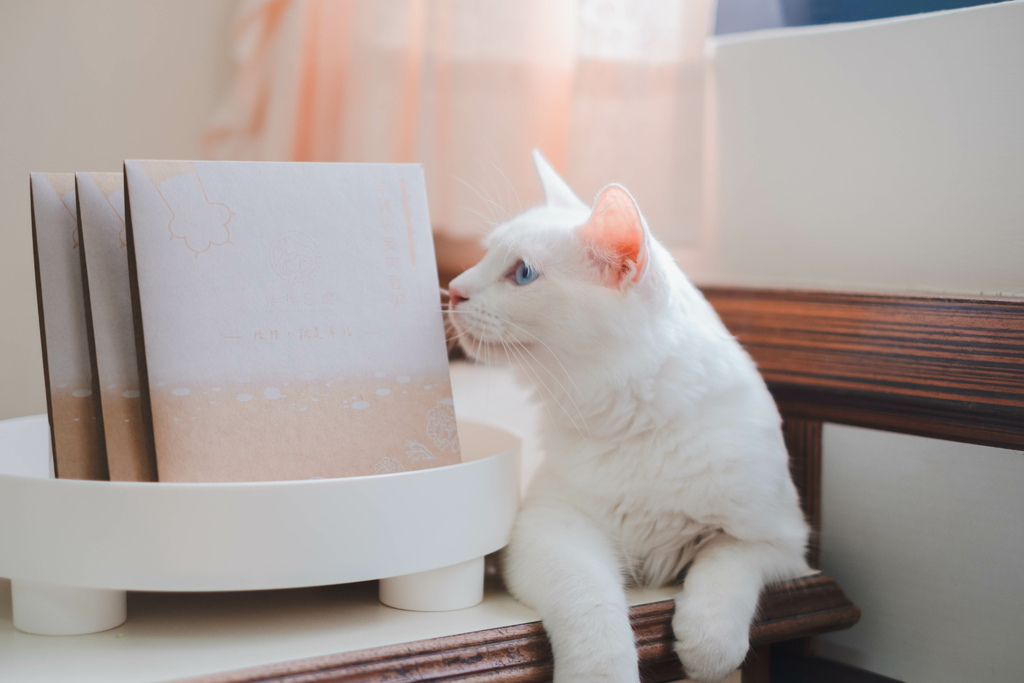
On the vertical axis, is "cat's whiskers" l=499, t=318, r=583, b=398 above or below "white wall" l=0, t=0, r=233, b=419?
below

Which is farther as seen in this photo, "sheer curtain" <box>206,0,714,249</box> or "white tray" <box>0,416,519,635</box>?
"sheer curtain" <box>206,0,714,249</box>

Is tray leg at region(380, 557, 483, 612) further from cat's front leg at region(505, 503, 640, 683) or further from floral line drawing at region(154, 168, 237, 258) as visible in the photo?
floral line drawing at region(154, 168, 237, 258)

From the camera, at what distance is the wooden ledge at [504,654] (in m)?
0.55

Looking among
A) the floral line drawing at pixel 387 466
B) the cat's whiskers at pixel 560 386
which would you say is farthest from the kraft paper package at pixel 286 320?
the cat's whiskers at pixel 560 386

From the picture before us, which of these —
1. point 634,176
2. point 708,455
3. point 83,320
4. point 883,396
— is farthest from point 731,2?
point 83,320

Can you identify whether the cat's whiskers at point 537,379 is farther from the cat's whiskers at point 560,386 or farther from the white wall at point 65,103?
the white wall at point 65,103

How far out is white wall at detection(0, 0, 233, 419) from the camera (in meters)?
0.83

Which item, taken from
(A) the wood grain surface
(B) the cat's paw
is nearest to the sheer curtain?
(A) the wood grain surface

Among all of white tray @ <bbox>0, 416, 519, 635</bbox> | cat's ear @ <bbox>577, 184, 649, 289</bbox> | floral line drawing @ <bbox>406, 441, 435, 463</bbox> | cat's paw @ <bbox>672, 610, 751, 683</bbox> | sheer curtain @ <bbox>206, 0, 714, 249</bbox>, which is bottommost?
cat's paw @ <bbox>672, 610, 751, 683</bbox>

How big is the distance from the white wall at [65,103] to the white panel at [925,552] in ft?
3.12

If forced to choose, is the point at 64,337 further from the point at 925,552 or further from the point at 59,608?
the point at 925,552

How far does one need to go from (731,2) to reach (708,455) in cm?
87

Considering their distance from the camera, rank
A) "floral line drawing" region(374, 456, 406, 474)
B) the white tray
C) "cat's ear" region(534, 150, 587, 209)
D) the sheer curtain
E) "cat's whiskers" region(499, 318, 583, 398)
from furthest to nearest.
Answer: the sheer curtain < "cat's ear" region(534, 150, 587, 209) < "cat's whiskers" region(499, 318, 583, 398) < "floral line drawing" region(374, 456, 406, 474) < the white tray

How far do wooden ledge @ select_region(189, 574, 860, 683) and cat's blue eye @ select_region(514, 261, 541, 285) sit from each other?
34 cm
